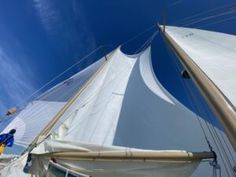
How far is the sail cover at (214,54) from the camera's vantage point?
11.1ft

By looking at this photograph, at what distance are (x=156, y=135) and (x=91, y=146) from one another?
181 cm

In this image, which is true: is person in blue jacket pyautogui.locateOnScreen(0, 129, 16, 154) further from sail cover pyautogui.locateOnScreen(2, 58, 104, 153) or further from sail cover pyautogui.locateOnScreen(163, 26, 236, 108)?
sail cover pyautogui.locateOnScreen(163, 26, 236, 108)

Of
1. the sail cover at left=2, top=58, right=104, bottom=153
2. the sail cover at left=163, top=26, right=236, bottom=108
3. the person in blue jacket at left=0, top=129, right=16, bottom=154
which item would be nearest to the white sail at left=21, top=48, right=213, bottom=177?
the sail cover at left=2, top=58, right=104, bottom=153

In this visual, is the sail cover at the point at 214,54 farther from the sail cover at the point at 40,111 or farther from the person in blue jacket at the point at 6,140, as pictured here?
the person in blue jacket at the point at 6,140

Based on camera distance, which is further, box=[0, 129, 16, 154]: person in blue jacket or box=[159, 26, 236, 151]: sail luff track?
box=[0, 129, 16, 154]: person in blue jacket

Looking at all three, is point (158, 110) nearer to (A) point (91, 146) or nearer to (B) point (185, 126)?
(B) point (185, 126)

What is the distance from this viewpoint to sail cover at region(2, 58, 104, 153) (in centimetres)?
539

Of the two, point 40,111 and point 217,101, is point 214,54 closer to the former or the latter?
point 217,101

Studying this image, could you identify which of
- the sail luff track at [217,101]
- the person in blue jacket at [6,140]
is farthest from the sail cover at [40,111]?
the sail luff track at [217,101]

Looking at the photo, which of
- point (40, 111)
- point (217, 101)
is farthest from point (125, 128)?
point (217, 101)

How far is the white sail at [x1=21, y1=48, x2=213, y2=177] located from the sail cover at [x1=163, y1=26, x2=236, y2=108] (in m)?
0.97

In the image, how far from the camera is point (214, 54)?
522cm

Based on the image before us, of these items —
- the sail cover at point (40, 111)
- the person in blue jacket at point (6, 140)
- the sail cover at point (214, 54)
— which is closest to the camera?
the sail cover at point (214, 54)

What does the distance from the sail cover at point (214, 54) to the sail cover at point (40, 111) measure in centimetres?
292
